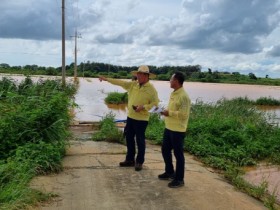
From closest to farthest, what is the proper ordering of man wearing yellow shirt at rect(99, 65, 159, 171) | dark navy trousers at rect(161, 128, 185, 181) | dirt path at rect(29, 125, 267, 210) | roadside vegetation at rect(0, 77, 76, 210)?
1. roadside vegetation at rect(0, 77, 76, 210)
2. dirt path at rect(29, 125, 267, 210)
3. dark navy trousers at rect(161, 128, 185, 181)
4. man wearing yellow shirt at rect(99, 65, 159, 171)

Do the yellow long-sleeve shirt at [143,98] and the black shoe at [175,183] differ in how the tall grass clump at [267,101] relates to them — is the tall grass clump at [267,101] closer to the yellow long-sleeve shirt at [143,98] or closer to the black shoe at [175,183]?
the yellow long-sleeve shirt at [143,98]

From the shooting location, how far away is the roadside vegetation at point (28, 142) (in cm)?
488

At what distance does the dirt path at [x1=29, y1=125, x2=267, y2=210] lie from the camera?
198 inches

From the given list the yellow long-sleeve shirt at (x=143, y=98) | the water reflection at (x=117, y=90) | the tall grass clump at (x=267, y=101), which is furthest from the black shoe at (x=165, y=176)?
the tall grass clump at (x=267, y=101)

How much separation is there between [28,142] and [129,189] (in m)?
1.94

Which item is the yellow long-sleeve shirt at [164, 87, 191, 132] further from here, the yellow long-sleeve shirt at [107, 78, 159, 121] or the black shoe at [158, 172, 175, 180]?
the black shoe at [158, 172, 175, 180]

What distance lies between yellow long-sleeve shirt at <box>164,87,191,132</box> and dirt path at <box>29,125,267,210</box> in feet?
2.93

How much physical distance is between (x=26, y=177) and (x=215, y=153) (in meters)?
4.63

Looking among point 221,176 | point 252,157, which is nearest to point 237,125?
point 252,157

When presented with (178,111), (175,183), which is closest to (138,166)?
(175,183)

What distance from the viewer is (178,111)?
5641mm

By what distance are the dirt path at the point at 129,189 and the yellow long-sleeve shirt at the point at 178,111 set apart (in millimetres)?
892

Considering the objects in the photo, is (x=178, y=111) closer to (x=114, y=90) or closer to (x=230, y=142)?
(x=230, y=142)

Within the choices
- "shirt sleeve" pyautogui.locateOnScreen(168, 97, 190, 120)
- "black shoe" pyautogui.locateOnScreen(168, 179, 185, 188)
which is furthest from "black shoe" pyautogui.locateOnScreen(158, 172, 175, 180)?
"shirt sleeve" pyautogui.locateOnScreen(168, 97, 190, 120)
